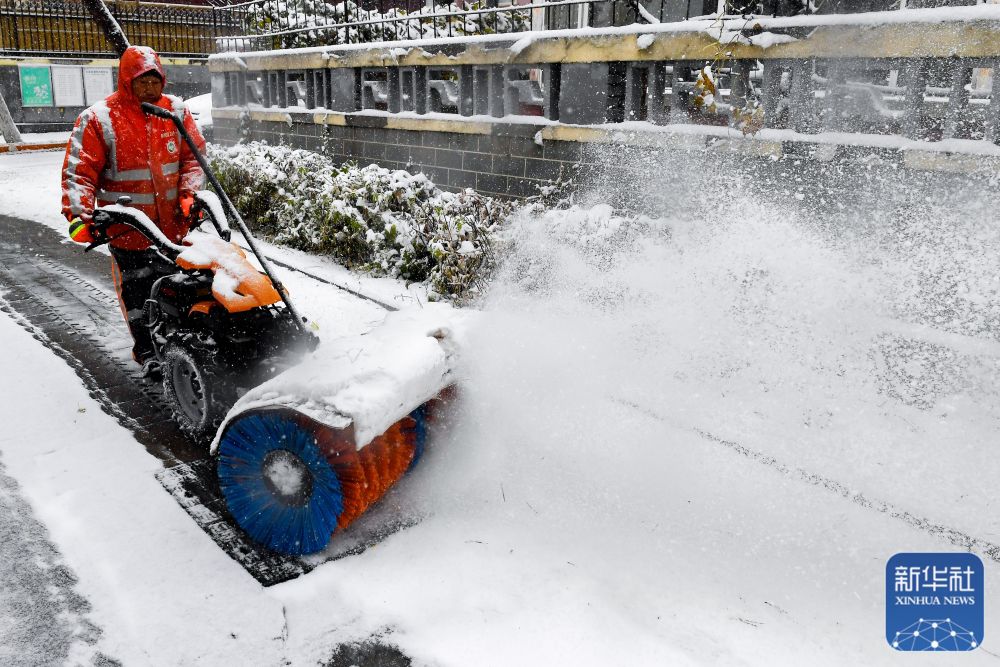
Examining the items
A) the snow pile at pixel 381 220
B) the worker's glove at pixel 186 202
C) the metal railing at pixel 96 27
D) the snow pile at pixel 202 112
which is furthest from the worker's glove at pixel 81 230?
the metal railing at pixel 96 27

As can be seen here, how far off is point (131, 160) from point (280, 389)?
7.74 ft

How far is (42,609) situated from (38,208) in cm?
1138

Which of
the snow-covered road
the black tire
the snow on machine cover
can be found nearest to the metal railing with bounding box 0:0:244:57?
the black tire

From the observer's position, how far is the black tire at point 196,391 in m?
3.78

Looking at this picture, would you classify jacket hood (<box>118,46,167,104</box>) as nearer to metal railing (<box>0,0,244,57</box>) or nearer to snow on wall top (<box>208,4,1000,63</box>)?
snow on wall top (<box>208,4,1000,63</box>)

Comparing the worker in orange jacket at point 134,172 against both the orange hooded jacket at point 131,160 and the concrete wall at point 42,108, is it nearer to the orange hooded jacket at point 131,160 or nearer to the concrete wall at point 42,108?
the orange hooded jacket at point 131,160

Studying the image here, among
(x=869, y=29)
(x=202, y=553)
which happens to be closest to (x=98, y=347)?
(x=202, y=553)

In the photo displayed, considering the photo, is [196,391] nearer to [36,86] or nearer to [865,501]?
[865,501]

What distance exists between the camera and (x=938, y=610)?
9.42 feet

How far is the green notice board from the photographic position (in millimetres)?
22875

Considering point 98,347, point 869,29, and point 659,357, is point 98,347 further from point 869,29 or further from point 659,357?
point 869,29

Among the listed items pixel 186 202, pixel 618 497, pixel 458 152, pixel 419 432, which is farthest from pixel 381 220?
pixel 618 497

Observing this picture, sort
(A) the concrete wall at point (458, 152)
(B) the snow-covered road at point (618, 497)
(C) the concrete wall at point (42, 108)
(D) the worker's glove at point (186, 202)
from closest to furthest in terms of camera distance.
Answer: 1. (B) the snow-covered road at point (618, 497)
2. (D) the worker's glove at point (186, 202)
3. (A) the concrete wall at point (458, 152)
4. (C) the concrete wall at point (42, 108)

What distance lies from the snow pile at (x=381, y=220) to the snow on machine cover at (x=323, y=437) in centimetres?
322
